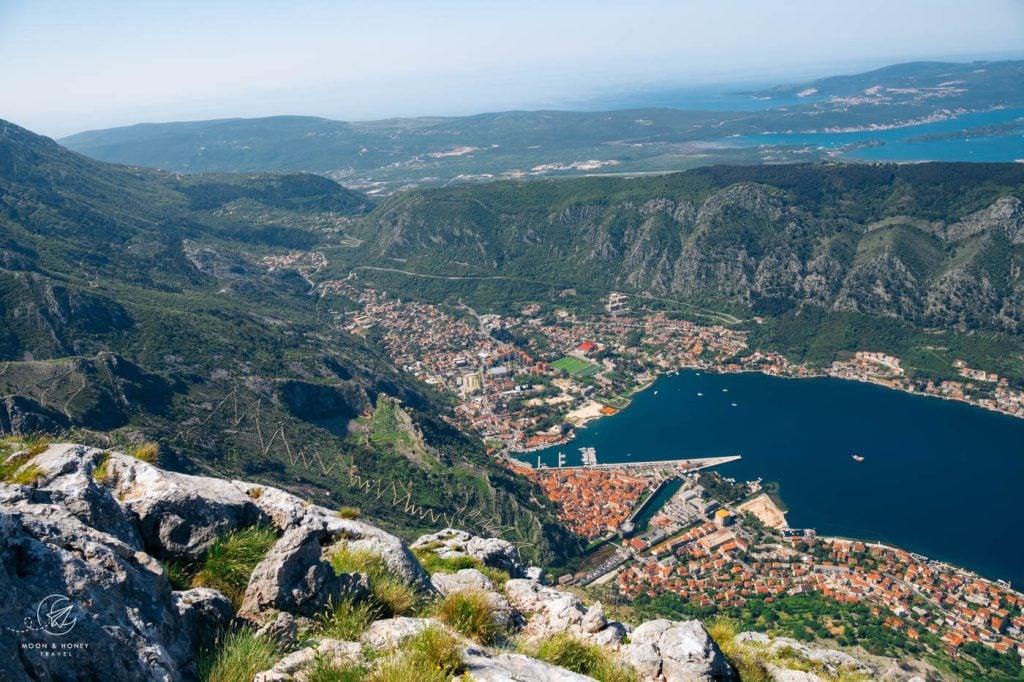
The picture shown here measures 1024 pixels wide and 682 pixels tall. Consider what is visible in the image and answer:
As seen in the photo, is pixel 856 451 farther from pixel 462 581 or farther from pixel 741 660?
pixel 462 581

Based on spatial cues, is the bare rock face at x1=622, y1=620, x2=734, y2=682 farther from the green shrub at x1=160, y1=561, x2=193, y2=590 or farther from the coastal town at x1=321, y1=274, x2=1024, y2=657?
the coastal town at x1=321, y1=274, x2=1024, y2=657

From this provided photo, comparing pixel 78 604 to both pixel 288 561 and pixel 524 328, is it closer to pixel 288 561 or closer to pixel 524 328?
pixel 288 561

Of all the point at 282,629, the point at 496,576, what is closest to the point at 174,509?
the point at 282,629

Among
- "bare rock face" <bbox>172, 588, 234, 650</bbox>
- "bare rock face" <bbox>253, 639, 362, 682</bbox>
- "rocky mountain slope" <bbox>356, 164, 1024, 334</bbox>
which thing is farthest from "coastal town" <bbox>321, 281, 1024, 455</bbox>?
"bare rock face" <bbox>253, 639, 362, 682</bbox>

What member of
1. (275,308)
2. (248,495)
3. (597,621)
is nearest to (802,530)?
(597,621)

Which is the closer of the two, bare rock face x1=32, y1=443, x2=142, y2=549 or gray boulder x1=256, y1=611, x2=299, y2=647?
gray boulder x1=256, y1=611, x2=299, y2=647

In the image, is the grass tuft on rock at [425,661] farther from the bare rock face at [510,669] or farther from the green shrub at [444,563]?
the green shrub at [444,563]
